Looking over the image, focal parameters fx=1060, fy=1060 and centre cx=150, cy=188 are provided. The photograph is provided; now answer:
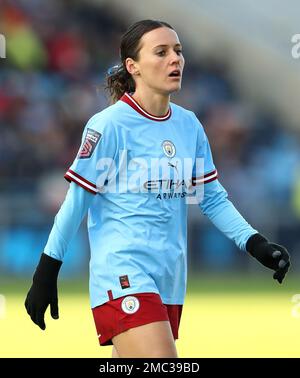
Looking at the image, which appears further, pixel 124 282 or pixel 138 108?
pixel 138 108

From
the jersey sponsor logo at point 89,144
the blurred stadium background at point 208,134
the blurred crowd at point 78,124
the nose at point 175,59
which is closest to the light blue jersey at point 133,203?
the jersey sponsor logo at point 89,144

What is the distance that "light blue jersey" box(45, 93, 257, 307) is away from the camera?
202 inches

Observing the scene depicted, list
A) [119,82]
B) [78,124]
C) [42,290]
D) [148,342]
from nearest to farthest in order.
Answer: [148,342] < [42,290] < [119,82] < [78,124]

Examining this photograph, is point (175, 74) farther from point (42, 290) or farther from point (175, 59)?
point (42, 290)

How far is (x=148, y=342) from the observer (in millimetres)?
4902

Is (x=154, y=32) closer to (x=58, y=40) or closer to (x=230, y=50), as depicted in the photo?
(x=58, y=40)

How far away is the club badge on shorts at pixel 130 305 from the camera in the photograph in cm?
502

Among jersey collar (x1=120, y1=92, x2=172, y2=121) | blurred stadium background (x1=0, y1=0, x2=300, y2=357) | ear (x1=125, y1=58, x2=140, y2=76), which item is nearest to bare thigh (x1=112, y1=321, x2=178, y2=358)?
jersey collar (x1=120, y1=92, x2=172, y2=121)

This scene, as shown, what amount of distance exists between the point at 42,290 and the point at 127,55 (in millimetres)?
1323

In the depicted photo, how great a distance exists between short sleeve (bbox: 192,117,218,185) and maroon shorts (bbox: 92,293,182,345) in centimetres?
78

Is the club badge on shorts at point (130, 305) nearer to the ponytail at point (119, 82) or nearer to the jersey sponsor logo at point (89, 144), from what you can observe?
the jersey sponsor logo at point (89, 144)

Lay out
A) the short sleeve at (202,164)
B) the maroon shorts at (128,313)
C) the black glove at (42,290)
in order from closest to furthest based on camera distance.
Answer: the maroon shorts at (128,313) < the black glove at (42,290) < the short sleeve at (202,164)

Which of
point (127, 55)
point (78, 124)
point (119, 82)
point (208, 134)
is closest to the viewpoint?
point (127, 55)

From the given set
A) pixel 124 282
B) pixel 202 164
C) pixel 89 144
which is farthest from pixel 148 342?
pixel 202 164
